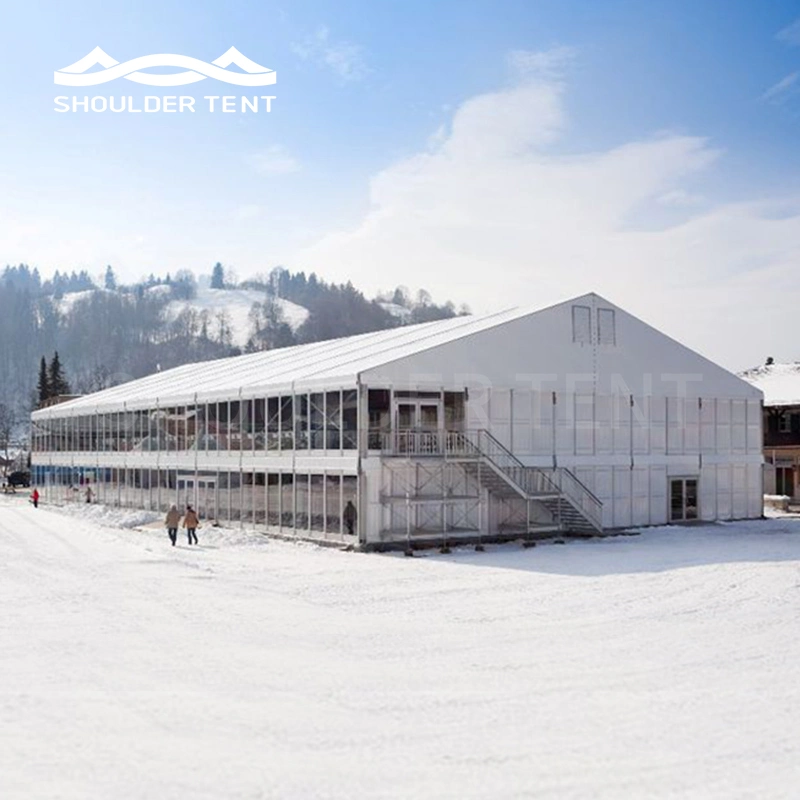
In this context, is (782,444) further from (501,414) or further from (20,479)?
(20,479)

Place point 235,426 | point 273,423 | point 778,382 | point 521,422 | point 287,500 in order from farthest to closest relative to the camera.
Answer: point 778,382 < point 235,426 < point 521,422 < point 273,423 < point 287,500

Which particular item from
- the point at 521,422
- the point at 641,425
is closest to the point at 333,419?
the point at 521,422


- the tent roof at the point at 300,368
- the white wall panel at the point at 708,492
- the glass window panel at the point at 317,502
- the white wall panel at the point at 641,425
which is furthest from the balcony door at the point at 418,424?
the white wall panel at the point at 708,492

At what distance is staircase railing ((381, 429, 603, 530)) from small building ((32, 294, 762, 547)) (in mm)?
63

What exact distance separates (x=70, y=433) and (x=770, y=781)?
1917 inches

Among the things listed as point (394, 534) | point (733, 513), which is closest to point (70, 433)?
point (394, 534)

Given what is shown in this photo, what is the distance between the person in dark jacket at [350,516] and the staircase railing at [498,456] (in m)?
1.93

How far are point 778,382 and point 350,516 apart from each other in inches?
1483

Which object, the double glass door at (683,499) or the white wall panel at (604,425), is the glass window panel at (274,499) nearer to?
the white wall panel at (604,425)

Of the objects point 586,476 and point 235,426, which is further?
point 235,426

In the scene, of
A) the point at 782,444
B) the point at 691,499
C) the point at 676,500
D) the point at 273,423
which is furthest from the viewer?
the point at 782,444

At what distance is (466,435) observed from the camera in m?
31.3

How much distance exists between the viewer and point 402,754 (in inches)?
392

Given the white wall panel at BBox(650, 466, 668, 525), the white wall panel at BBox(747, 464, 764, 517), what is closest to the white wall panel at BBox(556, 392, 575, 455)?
the white wall panel at BBox(650, 466, 668, 525)
